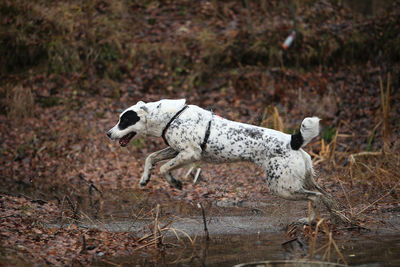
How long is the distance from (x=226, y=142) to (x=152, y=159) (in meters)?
1.17

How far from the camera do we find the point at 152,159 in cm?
768

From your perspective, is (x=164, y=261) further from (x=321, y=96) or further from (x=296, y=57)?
(x=296, y=57)

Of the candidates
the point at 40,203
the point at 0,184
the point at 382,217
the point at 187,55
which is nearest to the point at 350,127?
the point at 382,217

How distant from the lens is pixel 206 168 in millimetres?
12352

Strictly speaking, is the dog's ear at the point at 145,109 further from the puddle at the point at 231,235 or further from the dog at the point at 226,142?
the puddle at the point at 231,235

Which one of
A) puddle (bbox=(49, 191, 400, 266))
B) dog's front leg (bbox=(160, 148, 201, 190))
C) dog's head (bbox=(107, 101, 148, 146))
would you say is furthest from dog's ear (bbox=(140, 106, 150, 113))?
puddle (bbox=(49, 191, 400, 266))

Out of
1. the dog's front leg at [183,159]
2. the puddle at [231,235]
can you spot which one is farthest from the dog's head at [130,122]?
the puddle at [231,235]

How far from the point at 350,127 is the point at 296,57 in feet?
14.6

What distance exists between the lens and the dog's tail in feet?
23.1

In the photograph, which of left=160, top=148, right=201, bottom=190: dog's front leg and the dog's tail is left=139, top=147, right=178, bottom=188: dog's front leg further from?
the dog's tail

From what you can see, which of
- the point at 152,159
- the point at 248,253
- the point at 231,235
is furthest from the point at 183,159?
the point at 248,253

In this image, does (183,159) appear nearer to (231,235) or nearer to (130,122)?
(130,122)

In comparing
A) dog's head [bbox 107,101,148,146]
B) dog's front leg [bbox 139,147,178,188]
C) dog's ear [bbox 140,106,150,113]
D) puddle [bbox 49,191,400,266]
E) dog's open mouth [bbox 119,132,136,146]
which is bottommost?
puddle [bbox 49,191,400,266]

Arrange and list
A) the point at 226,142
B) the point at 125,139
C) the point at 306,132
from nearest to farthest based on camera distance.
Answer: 1. the point at 306,132
2. the point at 226,142
3. the point at 125,139
